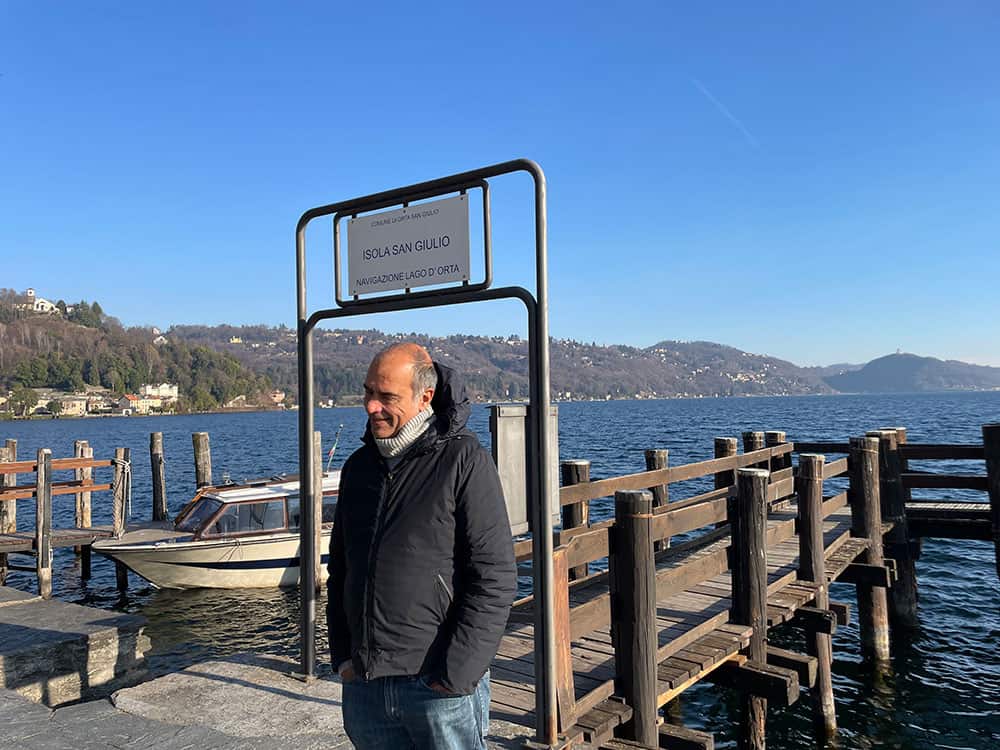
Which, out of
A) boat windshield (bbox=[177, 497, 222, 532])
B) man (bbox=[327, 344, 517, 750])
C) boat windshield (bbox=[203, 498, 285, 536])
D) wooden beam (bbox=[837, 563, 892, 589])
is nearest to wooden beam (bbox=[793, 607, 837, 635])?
wooden beam (bbox=[837, 563, 892, 589])

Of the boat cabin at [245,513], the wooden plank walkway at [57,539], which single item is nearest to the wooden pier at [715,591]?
the boat cabin at [245,513]

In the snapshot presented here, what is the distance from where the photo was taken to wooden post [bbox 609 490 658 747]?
493 cm

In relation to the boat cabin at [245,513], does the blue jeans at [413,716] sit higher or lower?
→ higher

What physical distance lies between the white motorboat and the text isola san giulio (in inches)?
437

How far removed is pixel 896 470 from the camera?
11.1 meters

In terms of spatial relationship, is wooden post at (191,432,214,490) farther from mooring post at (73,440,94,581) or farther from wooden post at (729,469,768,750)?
wooden post at (729,469,768,750)

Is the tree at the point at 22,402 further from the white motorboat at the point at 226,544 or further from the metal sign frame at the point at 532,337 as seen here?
the metal sign frame at the point at 532,337

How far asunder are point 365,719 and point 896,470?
34.3 feet

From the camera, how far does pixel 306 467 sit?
5449 mm

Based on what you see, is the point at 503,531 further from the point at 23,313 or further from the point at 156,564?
the point at 23,313

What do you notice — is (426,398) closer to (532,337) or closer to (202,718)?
(532,337)

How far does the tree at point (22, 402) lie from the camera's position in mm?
136125

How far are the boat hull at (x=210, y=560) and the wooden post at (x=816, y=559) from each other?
10.3 metres

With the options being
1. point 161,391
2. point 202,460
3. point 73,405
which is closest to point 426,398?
point 202,460
